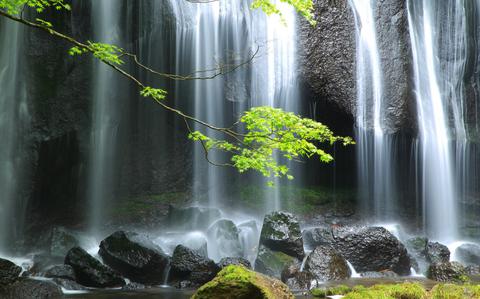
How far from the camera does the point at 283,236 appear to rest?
12.4 m

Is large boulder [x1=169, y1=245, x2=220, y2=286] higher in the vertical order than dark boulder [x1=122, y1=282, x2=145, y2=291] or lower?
higher

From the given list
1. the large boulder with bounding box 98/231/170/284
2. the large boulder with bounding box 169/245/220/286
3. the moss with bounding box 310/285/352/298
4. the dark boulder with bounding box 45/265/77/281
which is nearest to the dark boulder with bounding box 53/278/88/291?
the dark boulder with bounding box 45/265/77/281

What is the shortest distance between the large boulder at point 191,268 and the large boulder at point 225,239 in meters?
2.91

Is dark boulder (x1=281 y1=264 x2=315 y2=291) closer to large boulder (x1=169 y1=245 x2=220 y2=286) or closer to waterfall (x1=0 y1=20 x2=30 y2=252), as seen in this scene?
large boulder (x1=169 y1=245 x2=220 y2=286)

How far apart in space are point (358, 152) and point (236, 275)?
12.6 metres

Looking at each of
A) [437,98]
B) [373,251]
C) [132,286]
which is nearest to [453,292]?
[373,251]

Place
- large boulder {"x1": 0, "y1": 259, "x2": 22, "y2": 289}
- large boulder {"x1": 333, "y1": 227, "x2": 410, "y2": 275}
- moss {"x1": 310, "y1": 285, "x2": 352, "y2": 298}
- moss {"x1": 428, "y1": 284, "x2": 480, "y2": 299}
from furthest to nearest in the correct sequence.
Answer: large boulder {"x1": 333, "y1": 227, "x2": 410, "y2": 275} → large boulder {"x1": 0, "y1": 259, "x2": 22, "y2": 289} → moss {"x1": 310, "y1": 285, "x2": 352, "y2": 298} → moss {"x1": 428, "y1": 284, "x2": 480, "y2": 299}

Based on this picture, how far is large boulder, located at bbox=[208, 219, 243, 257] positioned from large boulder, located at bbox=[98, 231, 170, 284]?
2758 millimetres

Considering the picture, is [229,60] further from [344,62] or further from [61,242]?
[61,242]

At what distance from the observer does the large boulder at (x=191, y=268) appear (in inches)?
411

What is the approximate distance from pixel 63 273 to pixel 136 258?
172 centimetres

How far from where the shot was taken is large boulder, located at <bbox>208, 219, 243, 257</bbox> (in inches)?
537


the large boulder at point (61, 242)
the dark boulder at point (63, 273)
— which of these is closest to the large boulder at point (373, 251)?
the dark boulder at point (63, 273)

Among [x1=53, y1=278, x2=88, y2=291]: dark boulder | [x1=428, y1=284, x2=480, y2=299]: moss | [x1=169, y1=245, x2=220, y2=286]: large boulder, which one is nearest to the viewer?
[x1=428, y1=284, x2=480, y2=299]: moss
